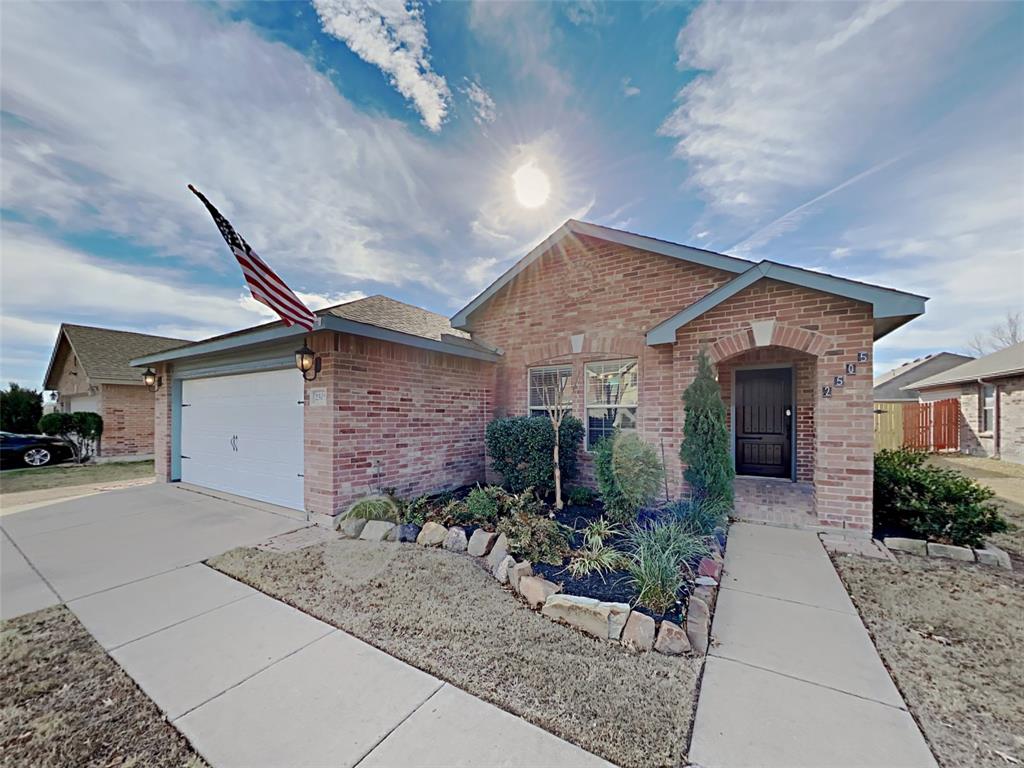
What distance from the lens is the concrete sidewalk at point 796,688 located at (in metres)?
2.06

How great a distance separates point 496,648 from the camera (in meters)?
2.91

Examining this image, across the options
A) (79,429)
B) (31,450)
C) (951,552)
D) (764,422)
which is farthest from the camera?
(79,429)

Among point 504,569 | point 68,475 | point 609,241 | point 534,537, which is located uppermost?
point 609,241

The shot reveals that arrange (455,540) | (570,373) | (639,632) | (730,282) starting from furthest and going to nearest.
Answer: (570,373) → (730,282) → (455,540) → (639,632)

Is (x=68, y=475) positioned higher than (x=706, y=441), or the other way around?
(x=706, y=441)

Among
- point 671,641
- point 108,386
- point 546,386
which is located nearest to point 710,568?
point 671,641

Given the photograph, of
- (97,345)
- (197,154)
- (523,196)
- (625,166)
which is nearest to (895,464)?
(625,166)

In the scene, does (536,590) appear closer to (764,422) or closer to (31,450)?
(764,422)

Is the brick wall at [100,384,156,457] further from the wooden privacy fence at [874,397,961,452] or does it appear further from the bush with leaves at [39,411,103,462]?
the wooden privacy fence at [874,397,961,452]

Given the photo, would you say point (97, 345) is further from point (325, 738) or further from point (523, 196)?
point (325, 738)

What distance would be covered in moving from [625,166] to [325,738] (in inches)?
344

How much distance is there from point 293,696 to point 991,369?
21590mm

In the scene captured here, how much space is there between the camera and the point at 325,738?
2148 millimetres

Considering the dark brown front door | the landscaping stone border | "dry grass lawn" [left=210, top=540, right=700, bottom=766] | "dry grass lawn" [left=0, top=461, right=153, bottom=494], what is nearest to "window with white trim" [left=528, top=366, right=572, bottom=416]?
the dark brown front door
